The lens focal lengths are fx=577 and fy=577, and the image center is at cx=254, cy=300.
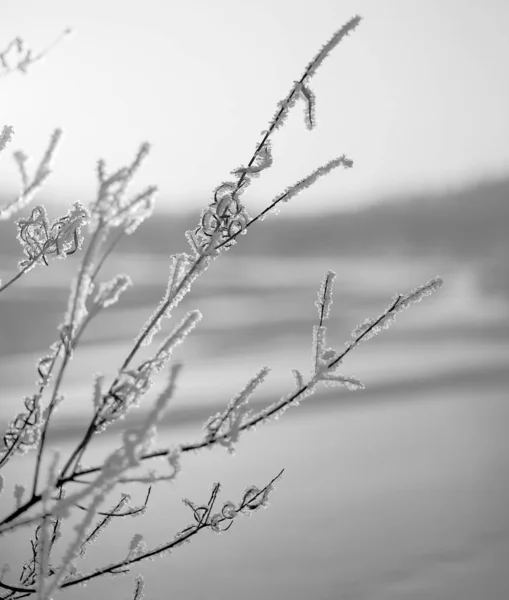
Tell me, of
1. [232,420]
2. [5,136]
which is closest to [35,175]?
[5,136]

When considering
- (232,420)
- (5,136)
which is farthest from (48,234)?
(232,420)

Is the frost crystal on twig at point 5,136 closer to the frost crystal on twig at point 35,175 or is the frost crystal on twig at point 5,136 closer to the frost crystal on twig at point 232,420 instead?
the frost crystal on twig at point 35,175

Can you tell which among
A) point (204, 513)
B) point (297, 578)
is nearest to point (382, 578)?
point (297, 578)

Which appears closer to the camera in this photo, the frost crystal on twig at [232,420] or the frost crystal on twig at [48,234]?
the frost crystal on twig at [232,420]

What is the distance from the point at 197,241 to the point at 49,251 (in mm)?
252

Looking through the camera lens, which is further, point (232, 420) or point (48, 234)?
point (48, 234)

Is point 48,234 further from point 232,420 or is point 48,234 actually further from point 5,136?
point 232,420

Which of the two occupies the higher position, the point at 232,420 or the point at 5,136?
the point at 5,136

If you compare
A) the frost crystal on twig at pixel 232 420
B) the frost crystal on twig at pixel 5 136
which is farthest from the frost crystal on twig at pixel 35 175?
the frost crystal on twig at pixel 232 420

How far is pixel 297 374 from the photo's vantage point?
0.76 meters

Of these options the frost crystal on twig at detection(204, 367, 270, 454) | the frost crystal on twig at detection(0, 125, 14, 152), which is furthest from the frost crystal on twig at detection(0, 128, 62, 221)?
the frost crystal on twig at detection(204, 367, 270, 454)

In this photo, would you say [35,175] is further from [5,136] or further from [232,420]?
[232,420]

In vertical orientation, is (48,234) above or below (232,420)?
above

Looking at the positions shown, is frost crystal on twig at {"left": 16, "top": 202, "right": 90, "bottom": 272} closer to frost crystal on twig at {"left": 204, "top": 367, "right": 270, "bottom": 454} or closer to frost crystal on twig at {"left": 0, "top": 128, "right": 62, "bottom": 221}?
frost crystal on twig at {"left": 0, "top": 128, "right": 62, "bottom": 221}
